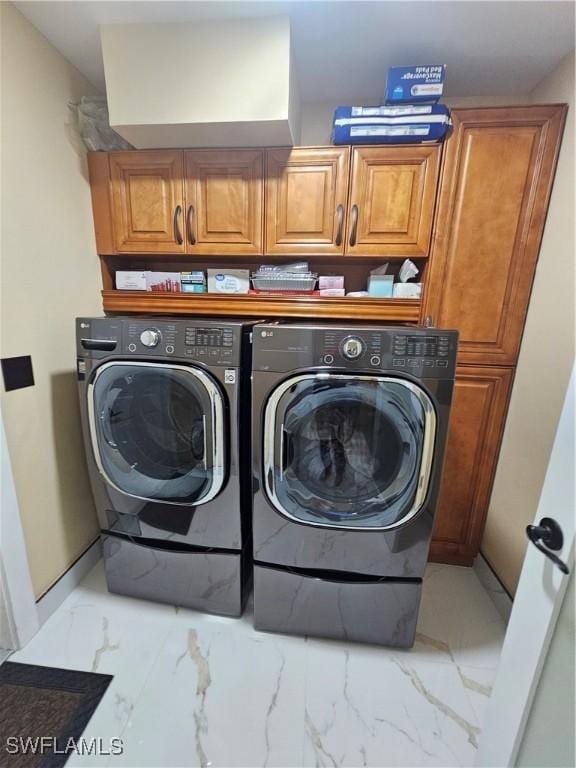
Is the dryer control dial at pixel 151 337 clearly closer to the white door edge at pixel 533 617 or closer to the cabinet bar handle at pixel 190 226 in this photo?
the cabinet bar handle at pixel 190 226

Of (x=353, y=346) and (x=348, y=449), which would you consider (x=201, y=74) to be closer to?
(x=353, y=346)

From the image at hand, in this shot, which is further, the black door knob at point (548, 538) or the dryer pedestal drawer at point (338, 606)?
the dryer pedestal drawer at point (338, 606)

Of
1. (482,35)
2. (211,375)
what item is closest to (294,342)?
(211,375)

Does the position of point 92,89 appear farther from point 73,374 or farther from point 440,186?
point 440,186

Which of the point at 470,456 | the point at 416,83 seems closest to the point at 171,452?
the point at 470,456

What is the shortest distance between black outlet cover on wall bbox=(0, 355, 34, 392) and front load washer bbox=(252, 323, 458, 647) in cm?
93

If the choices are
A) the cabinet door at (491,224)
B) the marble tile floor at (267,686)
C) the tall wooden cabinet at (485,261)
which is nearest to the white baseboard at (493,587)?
the marble tile floor at (267,686)

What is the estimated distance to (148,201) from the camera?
62.6 inches

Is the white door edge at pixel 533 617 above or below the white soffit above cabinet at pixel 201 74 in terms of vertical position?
below

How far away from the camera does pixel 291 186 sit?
151cm

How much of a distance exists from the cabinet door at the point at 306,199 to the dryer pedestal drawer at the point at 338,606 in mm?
1437

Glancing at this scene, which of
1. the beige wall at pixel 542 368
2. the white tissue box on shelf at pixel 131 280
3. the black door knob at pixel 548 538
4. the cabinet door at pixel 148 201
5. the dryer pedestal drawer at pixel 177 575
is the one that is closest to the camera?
the black door knob at pixel 548 538

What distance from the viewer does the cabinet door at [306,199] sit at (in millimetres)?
1470

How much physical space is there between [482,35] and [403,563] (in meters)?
2.04
